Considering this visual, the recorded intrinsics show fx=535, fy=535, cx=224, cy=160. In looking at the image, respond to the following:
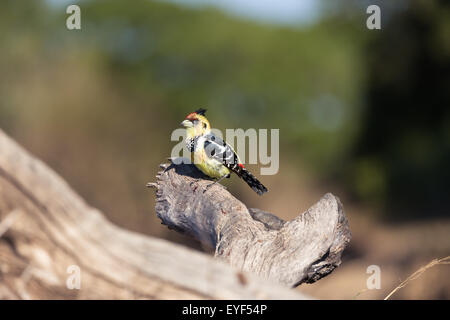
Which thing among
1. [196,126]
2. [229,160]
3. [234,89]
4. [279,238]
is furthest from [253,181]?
[234,89]

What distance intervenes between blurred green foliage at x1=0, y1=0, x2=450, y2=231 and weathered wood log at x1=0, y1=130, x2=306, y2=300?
40.1ft

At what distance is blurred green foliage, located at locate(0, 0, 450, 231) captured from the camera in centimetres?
1477

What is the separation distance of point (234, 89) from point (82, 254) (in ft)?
50.2

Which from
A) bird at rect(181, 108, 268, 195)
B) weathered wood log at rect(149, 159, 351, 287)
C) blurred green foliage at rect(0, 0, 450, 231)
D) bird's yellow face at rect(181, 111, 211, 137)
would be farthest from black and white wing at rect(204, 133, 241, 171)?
blurred green foliage at rect(0, 0, 450, 231)

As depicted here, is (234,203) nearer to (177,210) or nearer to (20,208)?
(177,210)

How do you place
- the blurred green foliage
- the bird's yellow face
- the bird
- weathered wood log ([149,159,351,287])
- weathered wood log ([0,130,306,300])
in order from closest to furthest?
weathered wood log ([0,130,306,300]), weathered wood log ([149,159,351,287]), the bird, the bird's yellow face, the blurred green foliage

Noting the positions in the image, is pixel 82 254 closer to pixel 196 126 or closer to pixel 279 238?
pixel 279 238

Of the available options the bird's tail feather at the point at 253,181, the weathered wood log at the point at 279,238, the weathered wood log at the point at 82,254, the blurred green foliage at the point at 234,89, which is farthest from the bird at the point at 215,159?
the blurred green foliage at the point at 234,89

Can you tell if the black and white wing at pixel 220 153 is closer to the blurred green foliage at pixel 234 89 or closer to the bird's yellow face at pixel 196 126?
the bird's yellow face at pixel 196 126

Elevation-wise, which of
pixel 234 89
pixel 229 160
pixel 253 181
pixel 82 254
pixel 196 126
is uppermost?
pixel 234 89

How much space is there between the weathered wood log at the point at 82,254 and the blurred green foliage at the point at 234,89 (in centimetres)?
1222

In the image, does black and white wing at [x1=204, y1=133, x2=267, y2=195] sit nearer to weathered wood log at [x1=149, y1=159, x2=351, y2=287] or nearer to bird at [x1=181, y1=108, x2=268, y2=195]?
bird at [x1=181, y1=108, x2=268, y2=195]

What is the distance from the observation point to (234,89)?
17188 mm

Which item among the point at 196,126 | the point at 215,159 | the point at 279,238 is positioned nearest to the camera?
the point at 279,238
